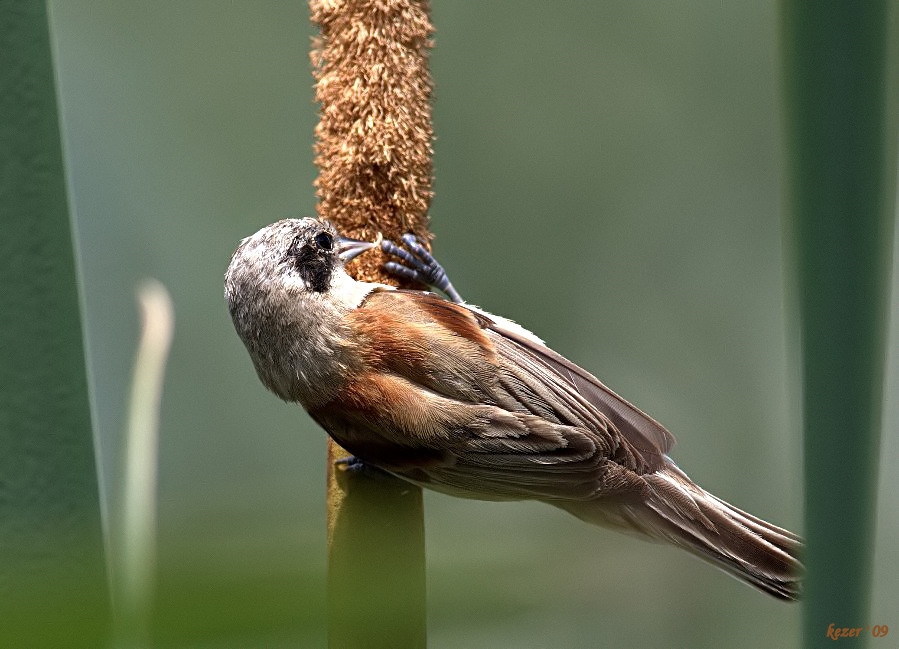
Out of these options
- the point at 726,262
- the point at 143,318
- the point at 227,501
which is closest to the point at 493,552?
the point at 227,501

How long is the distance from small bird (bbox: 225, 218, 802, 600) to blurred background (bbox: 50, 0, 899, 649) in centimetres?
13

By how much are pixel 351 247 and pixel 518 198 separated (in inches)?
33.1

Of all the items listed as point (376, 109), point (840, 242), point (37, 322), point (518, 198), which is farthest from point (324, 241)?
point (840, 242)

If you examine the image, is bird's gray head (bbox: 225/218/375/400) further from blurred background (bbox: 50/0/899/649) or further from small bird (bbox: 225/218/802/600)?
blurred background (bbox: 50/0/899/649)

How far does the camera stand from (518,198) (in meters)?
2.36

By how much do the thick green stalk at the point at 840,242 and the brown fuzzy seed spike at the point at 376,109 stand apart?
1.20 metres

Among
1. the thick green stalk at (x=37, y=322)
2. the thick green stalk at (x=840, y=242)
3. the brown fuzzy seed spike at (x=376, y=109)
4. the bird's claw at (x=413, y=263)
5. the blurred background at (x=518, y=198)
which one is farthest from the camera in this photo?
the blurred background at (x=518, y=198)

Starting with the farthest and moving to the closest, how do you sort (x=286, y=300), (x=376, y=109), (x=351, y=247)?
(x=286, y=300) → (x=351, y=247) → (x=376, y=109)

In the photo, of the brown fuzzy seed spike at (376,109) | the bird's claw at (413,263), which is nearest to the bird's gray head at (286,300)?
the bird's claw at (413,263)

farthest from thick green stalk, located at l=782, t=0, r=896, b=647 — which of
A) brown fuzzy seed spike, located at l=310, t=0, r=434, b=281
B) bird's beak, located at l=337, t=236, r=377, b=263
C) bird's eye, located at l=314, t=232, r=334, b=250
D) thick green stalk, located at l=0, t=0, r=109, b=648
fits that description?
bird's eye, located at l=314, t=232, r=334, b=250

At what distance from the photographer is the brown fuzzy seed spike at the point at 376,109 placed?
1448mm

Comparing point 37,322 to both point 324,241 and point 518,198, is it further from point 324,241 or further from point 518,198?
point 518,198

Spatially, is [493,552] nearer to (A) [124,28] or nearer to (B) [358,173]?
(B) [358,173]
